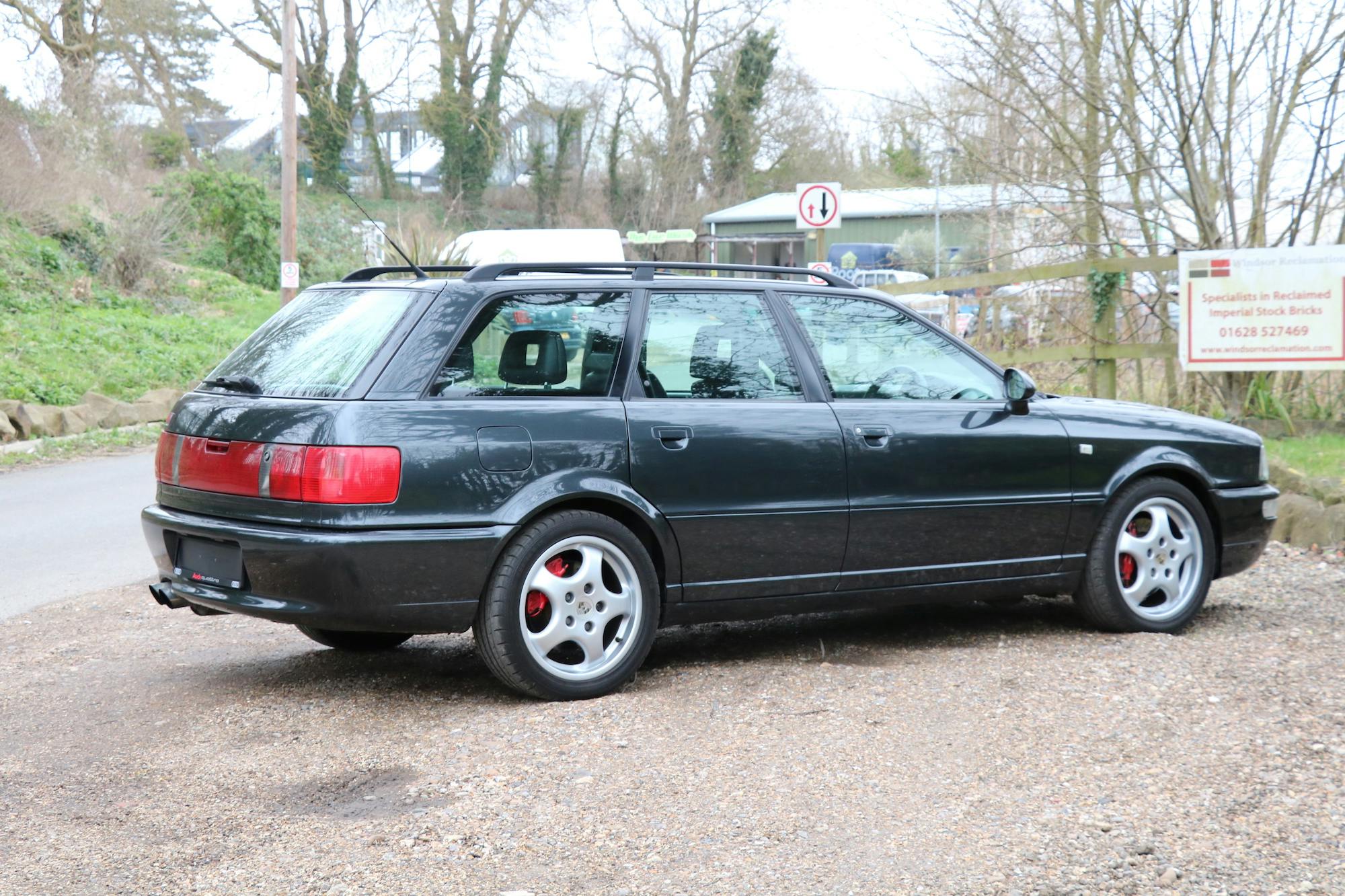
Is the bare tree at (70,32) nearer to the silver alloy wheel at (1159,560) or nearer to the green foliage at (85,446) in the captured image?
the green foliage at (85,446)

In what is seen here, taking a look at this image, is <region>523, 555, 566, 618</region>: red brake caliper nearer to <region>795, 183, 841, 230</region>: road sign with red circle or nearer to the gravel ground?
the gravel ground

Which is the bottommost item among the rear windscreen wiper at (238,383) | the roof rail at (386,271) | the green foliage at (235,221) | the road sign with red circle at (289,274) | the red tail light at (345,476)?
the red tail light at (345,476)

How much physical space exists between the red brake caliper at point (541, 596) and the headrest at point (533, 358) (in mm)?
673

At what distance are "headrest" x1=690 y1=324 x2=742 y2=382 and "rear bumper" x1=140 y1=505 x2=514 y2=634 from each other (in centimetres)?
114

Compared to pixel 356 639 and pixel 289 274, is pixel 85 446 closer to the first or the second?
pixel 289 274

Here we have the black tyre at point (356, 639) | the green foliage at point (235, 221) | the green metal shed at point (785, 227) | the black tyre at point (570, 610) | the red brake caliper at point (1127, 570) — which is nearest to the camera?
the black tyre at point (570, 610)

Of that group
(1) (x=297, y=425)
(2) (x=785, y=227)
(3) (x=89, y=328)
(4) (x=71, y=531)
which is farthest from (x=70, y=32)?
(1) (x=297, y=425)

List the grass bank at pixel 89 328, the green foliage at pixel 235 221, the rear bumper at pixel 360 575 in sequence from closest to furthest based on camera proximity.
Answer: the rear bumper at pixel 360 575 < the grass bank at pixel 89 328 < the green foliage at pixel 235 221

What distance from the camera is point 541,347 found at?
5340 millimetres

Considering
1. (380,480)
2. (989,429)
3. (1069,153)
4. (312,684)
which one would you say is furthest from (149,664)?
(1069,153)

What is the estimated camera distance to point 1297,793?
4117mm

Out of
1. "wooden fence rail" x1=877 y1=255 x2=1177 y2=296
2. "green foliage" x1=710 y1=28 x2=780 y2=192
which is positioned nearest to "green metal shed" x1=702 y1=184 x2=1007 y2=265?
"green foliage" x1=710 y1=28 x2=780 y2=192

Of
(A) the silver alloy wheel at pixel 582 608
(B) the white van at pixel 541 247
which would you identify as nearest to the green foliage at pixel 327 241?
(B) the white van at pixel 541 247

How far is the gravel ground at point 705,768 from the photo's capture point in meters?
3.60
